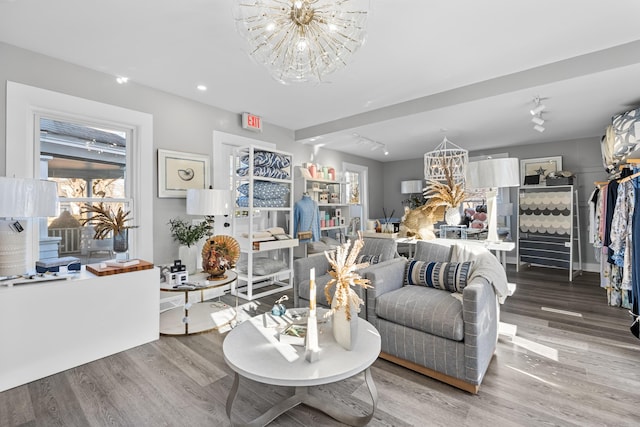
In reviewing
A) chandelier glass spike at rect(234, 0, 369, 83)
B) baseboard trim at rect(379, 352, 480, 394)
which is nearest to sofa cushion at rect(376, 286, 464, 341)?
baseboard trim at rect(379, 352, 480, 394)

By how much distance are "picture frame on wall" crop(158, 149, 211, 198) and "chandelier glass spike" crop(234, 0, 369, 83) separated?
2098 mm

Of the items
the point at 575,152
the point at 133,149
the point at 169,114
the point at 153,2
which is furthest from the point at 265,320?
the point at 575,152

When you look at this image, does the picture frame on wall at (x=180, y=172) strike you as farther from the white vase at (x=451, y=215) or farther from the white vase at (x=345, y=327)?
the white vase at (x=451, y=215)

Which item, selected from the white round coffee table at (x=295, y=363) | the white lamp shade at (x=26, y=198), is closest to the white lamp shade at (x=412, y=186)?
the white round coffee table at (x=295, y=363)

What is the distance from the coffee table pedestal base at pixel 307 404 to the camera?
1597mm

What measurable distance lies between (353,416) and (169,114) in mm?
3477

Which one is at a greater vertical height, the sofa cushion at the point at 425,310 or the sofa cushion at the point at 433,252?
the sofa cushion at the point at 433,252

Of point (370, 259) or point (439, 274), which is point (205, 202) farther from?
point (439, 274)

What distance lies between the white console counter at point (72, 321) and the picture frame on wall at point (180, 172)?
3.63ft

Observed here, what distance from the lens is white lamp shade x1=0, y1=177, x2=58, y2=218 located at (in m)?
2.04

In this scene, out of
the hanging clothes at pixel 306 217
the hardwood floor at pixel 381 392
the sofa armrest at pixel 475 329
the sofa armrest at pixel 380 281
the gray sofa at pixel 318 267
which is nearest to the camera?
the hardwood floor at pixel 381 392

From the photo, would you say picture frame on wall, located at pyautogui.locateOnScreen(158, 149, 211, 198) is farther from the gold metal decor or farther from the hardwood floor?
the hardwood floor

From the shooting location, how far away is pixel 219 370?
2.26 meters

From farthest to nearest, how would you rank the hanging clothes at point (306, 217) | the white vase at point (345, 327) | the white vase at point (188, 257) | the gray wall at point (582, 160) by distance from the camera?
the gray wall at point (582, 160), the hanging clothes at point (306, 217), the white vase at point (188, 257), the white vase at point (345, 327)
